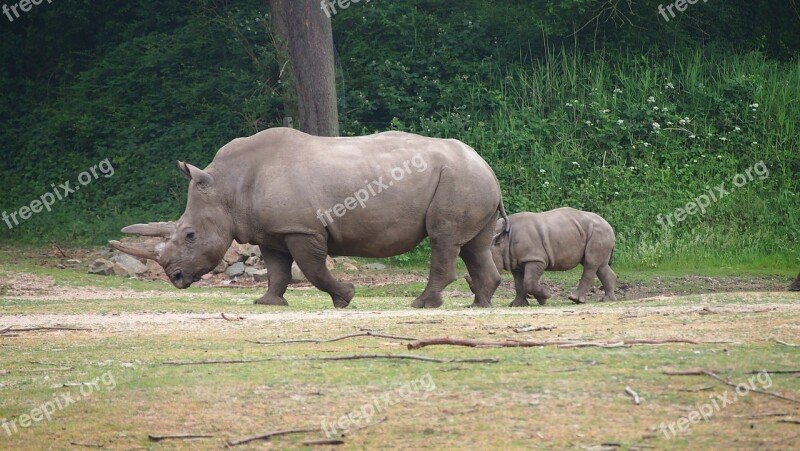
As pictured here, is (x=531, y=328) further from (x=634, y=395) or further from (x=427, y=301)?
(x=427, y=301)

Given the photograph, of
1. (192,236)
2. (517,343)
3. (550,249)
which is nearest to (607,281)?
(550,249)

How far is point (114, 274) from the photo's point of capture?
18594mm

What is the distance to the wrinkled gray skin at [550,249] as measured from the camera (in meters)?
14.3

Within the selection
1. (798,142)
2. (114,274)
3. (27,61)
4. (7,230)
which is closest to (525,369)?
(114,274)

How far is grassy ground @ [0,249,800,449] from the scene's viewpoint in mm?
6363

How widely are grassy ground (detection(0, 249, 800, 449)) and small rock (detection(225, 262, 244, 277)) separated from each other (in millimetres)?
7681

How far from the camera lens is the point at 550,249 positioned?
47.3 ft

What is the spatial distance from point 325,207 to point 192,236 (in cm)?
154

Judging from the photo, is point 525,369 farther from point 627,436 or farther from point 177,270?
point 177,270

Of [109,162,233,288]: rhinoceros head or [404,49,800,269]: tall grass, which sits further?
[404,49,800,269]: tall grass

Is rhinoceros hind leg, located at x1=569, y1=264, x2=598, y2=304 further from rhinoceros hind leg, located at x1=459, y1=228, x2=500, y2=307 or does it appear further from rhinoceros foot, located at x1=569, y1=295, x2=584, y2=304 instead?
rhinoceros hind leg, located at x1=459, y1=228, x2=500, y2=307

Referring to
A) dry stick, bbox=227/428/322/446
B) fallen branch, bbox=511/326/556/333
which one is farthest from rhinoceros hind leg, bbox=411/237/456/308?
dry stick, bbox=227/428/322/446

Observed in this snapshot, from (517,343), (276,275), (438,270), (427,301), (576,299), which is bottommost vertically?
(576,299)

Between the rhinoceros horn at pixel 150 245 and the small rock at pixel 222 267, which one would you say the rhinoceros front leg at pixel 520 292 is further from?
the small rock at pixel 222 267
